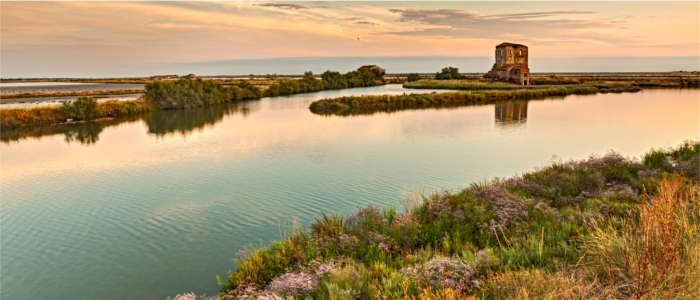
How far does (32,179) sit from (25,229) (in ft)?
25.8

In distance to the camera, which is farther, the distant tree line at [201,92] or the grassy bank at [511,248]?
the distant tree line at [201,92]

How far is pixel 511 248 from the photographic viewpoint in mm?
7250

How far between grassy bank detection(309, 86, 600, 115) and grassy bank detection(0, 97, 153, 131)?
22319 mm

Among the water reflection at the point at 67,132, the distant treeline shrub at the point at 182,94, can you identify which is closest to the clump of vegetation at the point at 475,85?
the distant treeline shrub at the point at 182,94

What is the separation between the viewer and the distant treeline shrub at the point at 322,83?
80.7 m

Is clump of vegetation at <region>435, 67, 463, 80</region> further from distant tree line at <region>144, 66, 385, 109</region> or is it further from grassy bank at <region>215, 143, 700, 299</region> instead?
grassy bank at <region>215, 143, 700, 299</region>

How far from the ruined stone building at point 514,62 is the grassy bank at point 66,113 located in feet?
227

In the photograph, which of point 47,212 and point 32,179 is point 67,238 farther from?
point 32,179

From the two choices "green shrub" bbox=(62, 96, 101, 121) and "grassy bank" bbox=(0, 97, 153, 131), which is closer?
"grassy bank" bbox=(0, 97, 153, 131)

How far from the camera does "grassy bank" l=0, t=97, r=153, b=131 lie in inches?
1368

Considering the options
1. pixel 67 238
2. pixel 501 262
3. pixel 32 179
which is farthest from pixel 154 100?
pixel 501 262

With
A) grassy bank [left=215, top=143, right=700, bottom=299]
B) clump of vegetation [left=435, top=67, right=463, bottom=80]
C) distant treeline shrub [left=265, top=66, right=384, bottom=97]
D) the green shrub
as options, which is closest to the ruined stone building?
clump of vegetation [left=435, top=67, right=463, bottom=80]

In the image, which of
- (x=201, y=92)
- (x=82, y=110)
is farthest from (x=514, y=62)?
(x=82, y=110)

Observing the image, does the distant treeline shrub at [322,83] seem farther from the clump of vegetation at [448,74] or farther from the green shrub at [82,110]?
the green shrub at [82,110]
